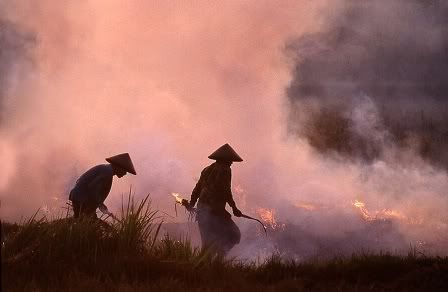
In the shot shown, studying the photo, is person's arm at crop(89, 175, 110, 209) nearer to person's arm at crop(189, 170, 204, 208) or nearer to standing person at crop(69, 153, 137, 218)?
standing person at crop(69, 153, 137, 218)

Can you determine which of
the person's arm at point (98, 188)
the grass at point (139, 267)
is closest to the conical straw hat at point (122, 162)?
the person's arm at point (98, 188)

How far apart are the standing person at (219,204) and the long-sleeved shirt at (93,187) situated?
237 cm

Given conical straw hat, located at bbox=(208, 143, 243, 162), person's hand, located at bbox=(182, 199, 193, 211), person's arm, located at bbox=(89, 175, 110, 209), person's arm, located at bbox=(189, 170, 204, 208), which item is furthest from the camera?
person's arm, located at bbox=(189, 170, 204, 208)

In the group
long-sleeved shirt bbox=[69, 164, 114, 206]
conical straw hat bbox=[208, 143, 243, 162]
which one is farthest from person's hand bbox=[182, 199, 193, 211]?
long-sleeved shirt bbox=[69, 164, 114, 206]

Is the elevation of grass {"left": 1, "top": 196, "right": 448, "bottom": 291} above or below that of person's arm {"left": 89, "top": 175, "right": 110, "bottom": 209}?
below

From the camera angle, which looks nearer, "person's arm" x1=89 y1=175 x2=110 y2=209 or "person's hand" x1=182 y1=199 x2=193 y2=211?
"person's arm" x1=89 y1=175 x2=110 y2=209

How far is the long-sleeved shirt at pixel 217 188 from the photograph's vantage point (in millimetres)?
12688

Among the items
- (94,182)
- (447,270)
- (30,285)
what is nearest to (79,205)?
(94,182)

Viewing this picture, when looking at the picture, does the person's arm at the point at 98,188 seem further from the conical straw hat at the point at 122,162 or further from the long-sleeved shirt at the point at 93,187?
the conical straw hat at the point at 122,162

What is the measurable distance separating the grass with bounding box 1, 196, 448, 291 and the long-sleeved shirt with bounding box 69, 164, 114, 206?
4.56ft

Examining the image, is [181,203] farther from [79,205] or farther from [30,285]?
[30,285]

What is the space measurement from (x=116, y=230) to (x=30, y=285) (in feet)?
9.12

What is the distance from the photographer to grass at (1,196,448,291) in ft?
24.3

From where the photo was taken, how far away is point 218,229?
1268 centimetres
